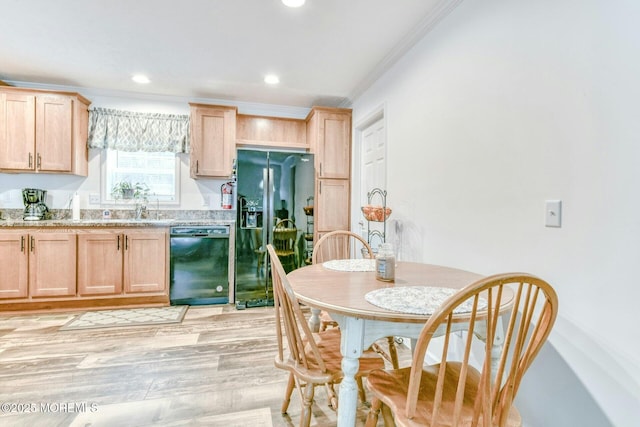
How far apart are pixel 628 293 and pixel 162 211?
4197 mm

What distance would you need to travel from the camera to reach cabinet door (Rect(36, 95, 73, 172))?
3330mm

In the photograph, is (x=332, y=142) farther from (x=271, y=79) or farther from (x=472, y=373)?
(x=472, y=373)

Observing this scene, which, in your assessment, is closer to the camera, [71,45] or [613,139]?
[613,139]

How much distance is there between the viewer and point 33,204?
3494mm

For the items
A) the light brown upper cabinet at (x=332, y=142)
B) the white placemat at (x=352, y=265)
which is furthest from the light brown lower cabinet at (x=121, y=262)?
the white placemat at (x=352, y=265)

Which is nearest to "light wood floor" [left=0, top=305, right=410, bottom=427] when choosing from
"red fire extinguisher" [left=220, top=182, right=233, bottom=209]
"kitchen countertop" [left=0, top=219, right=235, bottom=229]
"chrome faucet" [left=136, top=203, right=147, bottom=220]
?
"kitchen countertop" [left=0, top=219, right=235, bottom=229]

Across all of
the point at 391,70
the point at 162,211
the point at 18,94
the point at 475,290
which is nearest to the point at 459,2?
the point at 391,70

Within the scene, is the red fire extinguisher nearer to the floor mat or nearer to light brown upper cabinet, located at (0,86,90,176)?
the floor mat

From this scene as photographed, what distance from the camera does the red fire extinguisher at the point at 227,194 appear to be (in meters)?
4.04

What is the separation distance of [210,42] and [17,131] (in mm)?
2464

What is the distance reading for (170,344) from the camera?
251 cm

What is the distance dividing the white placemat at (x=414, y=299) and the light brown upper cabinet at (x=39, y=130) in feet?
12.6

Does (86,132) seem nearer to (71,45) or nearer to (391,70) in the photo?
(71,45)

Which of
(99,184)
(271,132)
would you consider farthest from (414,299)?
(99,184)
